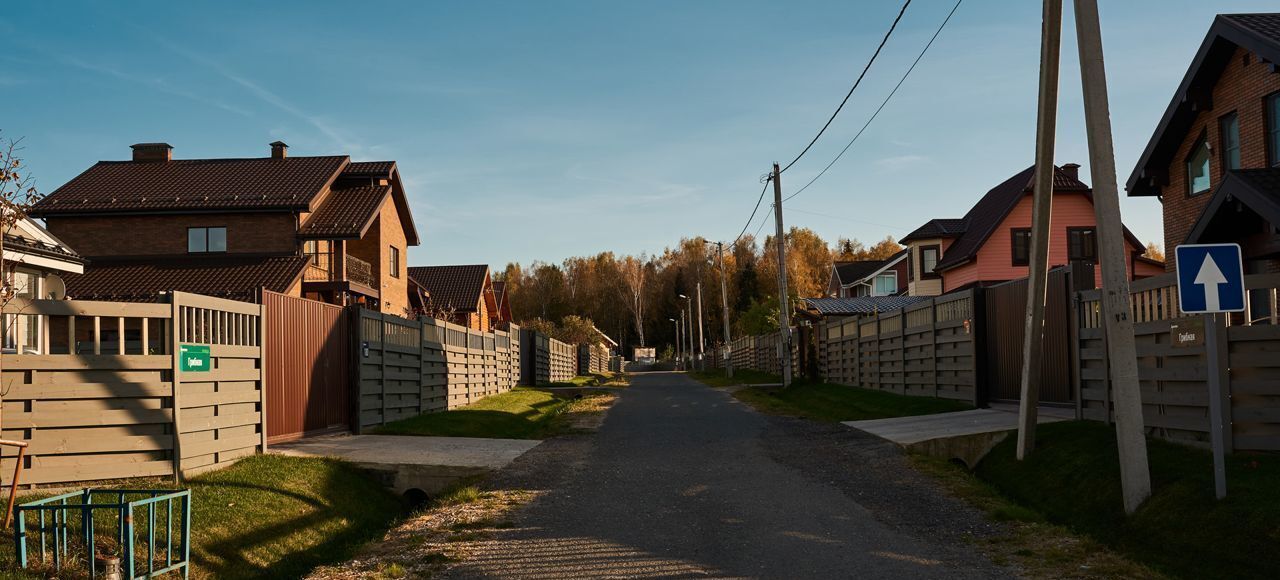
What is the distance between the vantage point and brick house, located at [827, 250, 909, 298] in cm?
5828

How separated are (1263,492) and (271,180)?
1230 inches

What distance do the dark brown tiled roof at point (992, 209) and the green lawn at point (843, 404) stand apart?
15439 mm

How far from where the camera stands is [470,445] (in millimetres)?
13922

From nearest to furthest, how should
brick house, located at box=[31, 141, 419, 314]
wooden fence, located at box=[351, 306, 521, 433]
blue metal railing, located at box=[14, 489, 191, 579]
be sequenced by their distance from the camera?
1. blue metal railing, located at box=[14, 489, 191, 579]
2. wooden fence, located at box=[351, 306, 521, 433]
3. brick house, located at box=[31, 141, 419, 314]

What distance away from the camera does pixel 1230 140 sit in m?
19.8

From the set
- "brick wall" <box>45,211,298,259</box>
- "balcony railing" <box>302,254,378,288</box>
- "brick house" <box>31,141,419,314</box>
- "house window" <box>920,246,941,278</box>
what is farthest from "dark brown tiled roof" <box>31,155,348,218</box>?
"house window" <box>920,246,941,278</box>

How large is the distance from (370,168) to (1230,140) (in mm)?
Result: 25797

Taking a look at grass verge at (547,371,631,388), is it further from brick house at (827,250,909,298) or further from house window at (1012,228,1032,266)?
house window at (1012,228,1032,266)

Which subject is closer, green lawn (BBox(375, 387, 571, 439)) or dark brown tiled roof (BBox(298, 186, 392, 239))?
green lawn (BBox(375, 387, 571, 439))

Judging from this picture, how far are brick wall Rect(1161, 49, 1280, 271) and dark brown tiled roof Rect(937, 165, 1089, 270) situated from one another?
15667 millimetres

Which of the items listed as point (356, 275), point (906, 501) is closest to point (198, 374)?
point (906, 501)

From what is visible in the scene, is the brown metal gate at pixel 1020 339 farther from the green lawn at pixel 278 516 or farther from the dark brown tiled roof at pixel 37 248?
the dark brown tiled roof at pixel 37 248

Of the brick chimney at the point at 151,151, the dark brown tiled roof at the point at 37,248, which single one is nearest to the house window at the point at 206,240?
the brick chimney at the point at 151,151

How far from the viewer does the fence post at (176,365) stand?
29.6 ft
